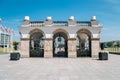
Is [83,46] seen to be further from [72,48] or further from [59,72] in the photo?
[59,72]

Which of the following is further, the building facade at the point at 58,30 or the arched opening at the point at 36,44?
the arched opening at the point at 36,44

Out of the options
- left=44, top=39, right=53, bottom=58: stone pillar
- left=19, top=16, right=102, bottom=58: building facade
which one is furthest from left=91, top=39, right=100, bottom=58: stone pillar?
left=44, top=39, right=53, bottom=58: stone pillar

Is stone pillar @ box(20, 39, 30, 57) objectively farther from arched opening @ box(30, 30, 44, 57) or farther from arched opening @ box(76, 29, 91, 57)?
arched opening @ box(76, 29, 91, 57)

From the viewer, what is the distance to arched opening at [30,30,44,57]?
2972 centimetres

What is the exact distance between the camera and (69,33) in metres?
27.9

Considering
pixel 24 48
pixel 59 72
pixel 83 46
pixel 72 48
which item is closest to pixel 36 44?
pixel 24 48

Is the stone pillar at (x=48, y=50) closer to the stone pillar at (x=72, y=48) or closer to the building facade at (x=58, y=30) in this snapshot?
the building facade at (x=58, y=30)

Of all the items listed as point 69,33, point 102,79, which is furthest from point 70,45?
point 102,79

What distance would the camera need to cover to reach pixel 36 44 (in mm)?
31375

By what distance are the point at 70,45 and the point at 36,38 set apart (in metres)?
6.73

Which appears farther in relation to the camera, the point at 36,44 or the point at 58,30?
the point at 36,44

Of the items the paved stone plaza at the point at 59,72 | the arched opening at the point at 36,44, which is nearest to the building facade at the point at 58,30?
the arched opening at the point at 36,44

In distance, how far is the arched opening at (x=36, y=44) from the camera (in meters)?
29.7

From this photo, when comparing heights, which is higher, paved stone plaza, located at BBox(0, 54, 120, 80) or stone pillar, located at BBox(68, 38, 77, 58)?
stone pillar, located at BBox(68, 38, 77, 58)
